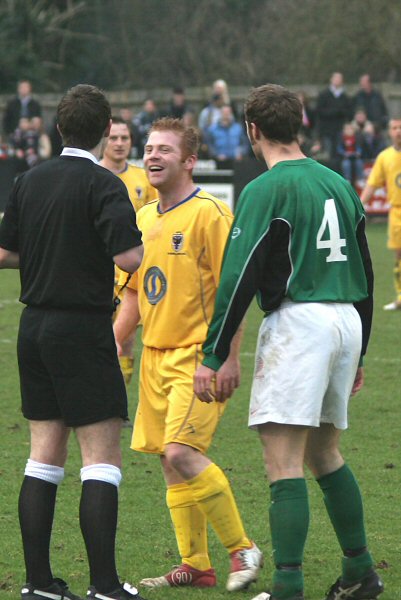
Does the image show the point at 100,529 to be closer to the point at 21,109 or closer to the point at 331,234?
the point at 331,234

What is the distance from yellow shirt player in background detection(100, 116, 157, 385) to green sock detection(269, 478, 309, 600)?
3.80m

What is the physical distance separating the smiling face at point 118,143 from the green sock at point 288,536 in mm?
4718

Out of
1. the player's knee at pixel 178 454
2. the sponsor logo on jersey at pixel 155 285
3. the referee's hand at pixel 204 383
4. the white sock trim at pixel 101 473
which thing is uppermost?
the sponsor logo on jersey at pixel 155 285

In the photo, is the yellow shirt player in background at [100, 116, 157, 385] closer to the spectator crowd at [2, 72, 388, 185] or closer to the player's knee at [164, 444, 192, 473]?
the player's knee at [164, 444, 192, 473]

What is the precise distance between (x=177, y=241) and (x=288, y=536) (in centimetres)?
141

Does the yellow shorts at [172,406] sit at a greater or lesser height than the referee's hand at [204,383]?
lesser

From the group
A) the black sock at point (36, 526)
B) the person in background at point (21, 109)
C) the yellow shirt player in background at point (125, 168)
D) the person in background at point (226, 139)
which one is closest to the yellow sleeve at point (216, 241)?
the black sock at point (36, 526)

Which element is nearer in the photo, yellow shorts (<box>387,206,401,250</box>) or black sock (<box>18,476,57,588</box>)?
black sock (<box>18,476,57,588</box>)

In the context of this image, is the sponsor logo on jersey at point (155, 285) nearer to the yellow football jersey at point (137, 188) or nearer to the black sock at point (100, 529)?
the black sock at point (100, 529)

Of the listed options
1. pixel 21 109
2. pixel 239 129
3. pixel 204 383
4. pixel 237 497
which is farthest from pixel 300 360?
pixel 21 109

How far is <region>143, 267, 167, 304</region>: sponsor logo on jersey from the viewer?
5.81m

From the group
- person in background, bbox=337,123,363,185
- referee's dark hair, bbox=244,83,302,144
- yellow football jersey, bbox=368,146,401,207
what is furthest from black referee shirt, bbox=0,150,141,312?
person in background, bbox=337,123,363,185

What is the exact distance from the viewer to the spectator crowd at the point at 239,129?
25.9m

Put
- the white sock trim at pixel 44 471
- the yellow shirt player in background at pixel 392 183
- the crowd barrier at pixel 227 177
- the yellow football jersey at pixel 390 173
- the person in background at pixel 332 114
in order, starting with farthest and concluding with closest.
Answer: the person in background at pixel 332 114, the crowd barrier at pixel 227 177, the yellow football jersey at pixel 390 173, the yellow shirt player in background at pixel 392 183, the white sock trim at pixel 44 471
